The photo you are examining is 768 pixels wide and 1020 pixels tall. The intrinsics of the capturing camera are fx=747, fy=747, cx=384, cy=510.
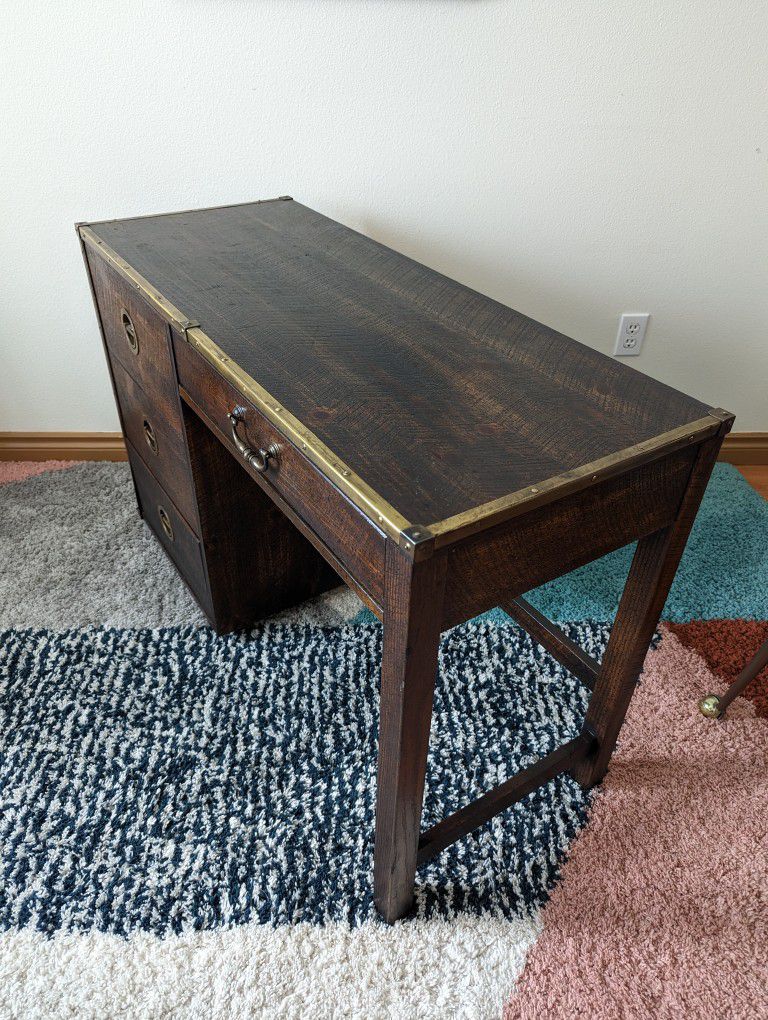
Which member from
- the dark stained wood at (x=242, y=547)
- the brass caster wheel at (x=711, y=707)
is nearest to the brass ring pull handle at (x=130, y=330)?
the dark stained wood at (x=242, y=547)

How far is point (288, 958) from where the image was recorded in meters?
1.06

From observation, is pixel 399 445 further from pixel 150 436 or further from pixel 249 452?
pixel 150 436

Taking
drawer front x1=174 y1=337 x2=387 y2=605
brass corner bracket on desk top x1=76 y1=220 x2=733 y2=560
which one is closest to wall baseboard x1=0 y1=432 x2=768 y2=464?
drawer front x1=174 y1=337 x2=387 y2=605

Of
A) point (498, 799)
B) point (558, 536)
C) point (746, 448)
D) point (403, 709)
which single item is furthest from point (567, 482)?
point (746, 448)

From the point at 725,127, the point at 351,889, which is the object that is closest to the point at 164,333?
the point at 351,889

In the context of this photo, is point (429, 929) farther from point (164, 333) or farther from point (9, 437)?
point (9, 437)

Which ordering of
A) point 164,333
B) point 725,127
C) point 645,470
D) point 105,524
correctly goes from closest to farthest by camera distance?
point 645,470
point 164,333
point 725,127
point 105,524

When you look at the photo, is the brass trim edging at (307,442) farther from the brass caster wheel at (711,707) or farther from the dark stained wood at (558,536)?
the brass caster wheel at (711,707)

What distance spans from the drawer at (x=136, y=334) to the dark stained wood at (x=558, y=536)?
69 centimetres

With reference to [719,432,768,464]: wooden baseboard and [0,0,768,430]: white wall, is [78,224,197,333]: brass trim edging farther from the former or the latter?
[719,432,768,464]: wooden baseboard

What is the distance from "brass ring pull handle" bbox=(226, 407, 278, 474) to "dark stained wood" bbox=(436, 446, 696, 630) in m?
0.31

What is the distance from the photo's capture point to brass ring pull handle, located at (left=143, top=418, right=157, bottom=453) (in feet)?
4.91

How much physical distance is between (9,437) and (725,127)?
2000 mm

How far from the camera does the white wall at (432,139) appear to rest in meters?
1.58
